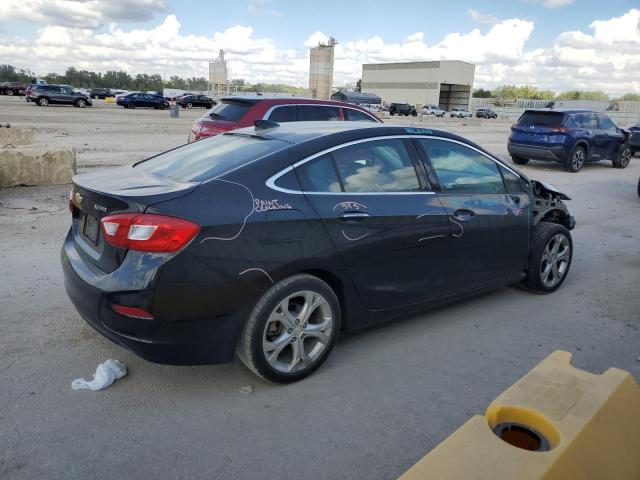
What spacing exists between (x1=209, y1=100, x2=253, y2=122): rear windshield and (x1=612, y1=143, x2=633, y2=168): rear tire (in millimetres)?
12160

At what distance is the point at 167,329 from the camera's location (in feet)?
9.85

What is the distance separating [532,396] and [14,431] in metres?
2.61

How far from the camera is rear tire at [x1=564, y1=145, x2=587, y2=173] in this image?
14.4 m

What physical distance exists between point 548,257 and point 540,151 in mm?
10357

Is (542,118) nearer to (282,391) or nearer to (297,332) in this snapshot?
(297,332)

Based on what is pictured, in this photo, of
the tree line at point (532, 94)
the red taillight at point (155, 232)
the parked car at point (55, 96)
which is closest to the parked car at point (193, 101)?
the parked car at point (55, 96)

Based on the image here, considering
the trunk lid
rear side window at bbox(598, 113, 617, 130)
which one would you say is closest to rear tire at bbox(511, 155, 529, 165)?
rear side window at bbox(598, 113, 617, 130)

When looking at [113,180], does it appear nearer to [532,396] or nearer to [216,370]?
[216,370]

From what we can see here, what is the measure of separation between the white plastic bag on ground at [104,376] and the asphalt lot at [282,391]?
0.05 metres

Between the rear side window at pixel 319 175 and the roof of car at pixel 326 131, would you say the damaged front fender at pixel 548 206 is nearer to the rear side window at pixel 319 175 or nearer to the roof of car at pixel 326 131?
the roof of car at pixel 326 131

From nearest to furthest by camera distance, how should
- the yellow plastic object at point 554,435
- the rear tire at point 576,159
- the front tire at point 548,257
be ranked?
the yellow plastic object at point 554,435 < the front tire at point 548,257 < the rear tire at point 576,159

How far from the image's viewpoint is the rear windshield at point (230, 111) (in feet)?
31.5

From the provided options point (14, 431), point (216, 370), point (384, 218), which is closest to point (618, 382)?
point (384, 218)

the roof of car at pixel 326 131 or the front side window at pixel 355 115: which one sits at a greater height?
the roof of car at pixel 326 131
